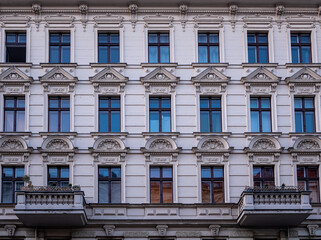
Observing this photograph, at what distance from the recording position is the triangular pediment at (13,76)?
116 ft

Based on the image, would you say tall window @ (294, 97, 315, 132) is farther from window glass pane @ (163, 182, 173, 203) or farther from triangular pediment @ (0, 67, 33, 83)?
triangular pediment @ (0, 67, 33, 83)

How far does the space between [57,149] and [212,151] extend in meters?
7.06

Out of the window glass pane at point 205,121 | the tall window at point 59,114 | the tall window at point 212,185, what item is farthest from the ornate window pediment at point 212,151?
the tall window at point 59,114

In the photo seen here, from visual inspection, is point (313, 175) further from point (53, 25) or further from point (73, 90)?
point (53, 25)

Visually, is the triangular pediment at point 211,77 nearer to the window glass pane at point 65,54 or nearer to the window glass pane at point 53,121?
the window glass pane at point 65,54

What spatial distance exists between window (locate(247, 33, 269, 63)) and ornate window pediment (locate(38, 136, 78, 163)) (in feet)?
31.4

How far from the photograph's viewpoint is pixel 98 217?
3372cm

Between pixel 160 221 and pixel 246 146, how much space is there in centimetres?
527

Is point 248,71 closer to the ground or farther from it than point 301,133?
farther from it

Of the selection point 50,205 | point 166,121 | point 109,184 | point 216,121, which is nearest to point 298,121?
point 216,121

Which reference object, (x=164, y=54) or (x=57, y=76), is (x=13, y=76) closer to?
(x=57, y=76)

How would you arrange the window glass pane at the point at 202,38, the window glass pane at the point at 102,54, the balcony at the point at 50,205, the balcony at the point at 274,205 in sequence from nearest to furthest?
the balcony at the point at 50,205 → the balcony at the point at 274,205 → the window glass pane at the point at 102,54 → the window glass pane at the point at 202,38

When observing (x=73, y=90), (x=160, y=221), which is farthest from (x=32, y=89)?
(x=160, y=221)

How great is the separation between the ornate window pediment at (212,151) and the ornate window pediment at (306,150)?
2.97 metres
